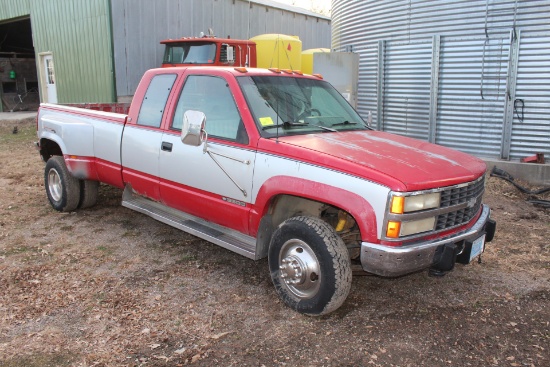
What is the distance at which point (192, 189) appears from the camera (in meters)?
4.52

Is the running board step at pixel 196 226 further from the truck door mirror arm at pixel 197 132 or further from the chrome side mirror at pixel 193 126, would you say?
the chrome side mirror at pixel 193 126

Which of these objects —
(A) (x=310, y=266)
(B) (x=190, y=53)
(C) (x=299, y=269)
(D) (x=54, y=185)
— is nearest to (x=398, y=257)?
(A) (x=310, y=266)

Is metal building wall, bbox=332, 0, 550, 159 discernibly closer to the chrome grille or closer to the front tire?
the chrome grille

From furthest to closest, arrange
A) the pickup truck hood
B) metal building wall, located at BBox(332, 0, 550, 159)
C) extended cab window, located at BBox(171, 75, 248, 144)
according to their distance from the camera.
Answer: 1. metal building wall, located at BBox(332, 0, 550, 159)
2. extended cab window, located at BBox(171, 75, 248, 144)
3. the pickup truck hood

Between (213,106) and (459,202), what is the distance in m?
2.30

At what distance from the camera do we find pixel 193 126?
3949 millimetres

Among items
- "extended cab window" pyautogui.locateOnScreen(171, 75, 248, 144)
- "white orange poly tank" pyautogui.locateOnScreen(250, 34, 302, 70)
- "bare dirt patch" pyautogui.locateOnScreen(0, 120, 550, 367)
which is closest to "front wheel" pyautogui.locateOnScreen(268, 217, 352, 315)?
"bare dirt patch" pyautogui.locateOnScreen(0, 120, 550, 367)

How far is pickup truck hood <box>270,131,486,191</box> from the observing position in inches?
131

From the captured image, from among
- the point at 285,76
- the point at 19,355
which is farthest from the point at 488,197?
the point at 19,355

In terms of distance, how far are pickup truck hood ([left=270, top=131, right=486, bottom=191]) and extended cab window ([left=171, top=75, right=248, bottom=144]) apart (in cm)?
52

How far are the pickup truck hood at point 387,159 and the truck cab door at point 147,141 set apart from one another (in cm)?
161

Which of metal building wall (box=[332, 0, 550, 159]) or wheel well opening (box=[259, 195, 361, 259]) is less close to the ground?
metal building wall (box=[332, 0, 550, 159])

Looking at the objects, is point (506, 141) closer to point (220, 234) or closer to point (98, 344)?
point (220, 234)

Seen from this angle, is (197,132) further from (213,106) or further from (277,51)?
(277,51)
